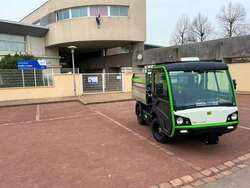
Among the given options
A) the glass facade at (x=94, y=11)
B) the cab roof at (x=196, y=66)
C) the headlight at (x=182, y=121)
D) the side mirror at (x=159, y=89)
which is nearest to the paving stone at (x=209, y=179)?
the headlight at (x=182, y=121)

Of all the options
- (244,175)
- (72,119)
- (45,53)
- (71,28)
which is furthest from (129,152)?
(45,53)

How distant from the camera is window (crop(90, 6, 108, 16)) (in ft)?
76.7

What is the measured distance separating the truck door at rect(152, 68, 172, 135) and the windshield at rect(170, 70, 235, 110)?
246mm

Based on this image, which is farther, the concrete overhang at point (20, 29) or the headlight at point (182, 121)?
the concrete overhang at point (20, 29)

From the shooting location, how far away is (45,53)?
2703cm

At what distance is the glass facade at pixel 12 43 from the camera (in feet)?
Answer: 74.8

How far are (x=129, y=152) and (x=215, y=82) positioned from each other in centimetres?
255

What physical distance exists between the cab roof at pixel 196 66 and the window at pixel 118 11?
69.2ft

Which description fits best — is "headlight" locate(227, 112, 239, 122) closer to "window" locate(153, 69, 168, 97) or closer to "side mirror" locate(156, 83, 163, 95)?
"window" locate(153, 69, 168, 97)

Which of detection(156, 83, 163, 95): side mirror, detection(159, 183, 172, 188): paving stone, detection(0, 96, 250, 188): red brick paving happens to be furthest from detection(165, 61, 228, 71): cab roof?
detection(159, 183, 172, 188): paving stone

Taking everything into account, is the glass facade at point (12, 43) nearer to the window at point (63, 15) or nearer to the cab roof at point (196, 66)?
the window at point (63, 15)

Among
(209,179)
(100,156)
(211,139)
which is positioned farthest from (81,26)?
(209,179)

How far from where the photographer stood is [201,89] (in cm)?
453

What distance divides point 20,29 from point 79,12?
704 centimetres
